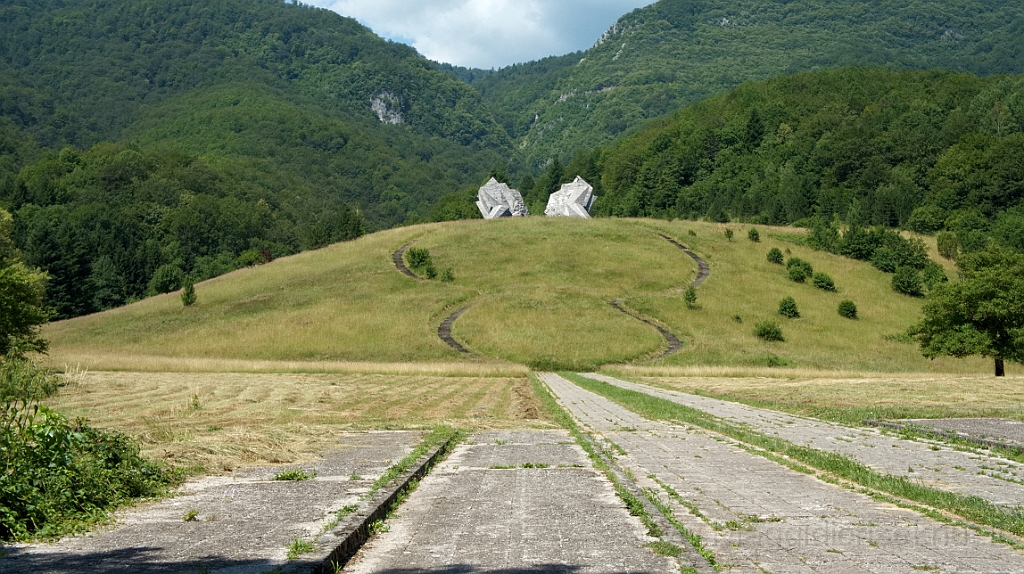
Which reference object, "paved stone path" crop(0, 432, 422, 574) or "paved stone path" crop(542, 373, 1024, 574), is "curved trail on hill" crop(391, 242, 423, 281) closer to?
"paved stone path" crop(542, 373, 1024, 574)

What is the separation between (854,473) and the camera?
13.7 m

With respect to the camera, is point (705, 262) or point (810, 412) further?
point (705, 262)

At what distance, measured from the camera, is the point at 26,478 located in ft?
32.0

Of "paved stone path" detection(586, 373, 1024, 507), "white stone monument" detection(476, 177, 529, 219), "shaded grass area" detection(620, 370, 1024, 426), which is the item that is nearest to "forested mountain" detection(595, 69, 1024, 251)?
"white stone monument" detection(476, 177, 529, 219)

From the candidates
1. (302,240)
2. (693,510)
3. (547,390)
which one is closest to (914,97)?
(302,240)

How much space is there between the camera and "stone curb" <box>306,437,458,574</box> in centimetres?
766

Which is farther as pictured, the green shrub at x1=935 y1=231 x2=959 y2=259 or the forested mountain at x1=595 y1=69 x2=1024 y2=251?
the forested mountain at x1=595 y1=69 x2=1024 y2=251

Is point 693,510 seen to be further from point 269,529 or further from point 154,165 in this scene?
point 154,165

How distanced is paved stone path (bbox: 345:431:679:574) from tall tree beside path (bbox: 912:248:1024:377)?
42273 millimetres

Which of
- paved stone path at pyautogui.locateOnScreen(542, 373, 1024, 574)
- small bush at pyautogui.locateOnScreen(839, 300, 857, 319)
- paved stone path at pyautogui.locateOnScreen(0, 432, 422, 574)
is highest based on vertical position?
small bush at pyautogui.locateOnScreen(839, 300, 857, 319)

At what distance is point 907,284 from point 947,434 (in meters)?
70.3

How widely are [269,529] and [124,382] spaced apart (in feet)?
110

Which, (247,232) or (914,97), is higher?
(914,97)

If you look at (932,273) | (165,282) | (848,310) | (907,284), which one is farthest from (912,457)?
(165,282)
